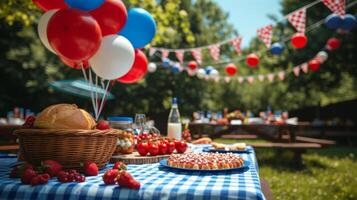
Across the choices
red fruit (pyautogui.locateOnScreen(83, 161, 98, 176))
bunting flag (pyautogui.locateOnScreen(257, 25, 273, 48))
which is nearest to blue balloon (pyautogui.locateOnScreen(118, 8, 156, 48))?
red fruit (pyautogui.locateOnScreen(83, 161, 98, 176))

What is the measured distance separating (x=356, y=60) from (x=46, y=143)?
52.9 ft

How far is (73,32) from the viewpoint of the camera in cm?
183

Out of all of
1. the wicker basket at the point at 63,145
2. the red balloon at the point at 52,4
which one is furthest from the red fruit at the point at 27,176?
the red balloon at the point at 52,4

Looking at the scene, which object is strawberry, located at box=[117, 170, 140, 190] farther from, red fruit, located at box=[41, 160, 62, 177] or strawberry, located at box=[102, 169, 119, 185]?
red fruit, located at box=[41, 160, 62, 177]

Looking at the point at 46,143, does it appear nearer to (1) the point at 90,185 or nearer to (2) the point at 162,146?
(1) the point at 90,185

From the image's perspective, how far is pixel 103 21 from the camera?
216 centimetres

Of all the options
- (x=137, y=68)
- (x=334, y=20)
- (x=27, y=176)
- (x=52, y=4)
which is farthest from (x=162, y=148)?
(x=334, y=20)

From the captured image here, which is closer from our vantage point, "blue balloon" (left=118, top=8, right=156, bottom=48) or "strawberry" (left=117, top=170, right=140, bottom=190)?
"strawberry" (left=117, top=170, right=140, bottom=190)

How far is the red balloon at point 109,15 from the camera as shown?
215cm

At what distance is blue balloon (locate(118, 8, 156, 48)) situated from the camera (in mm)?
2717

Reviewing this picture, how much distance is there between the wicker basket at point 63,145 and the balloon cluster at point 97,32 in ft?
2.03

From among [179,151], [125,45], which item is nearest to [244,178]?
[179,151]

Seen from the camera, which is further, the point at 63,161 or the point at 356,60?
the point at 356,60

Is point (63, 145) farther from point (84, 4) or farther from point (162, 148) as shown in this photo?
point (84, 4)
